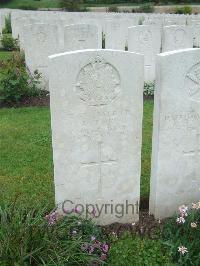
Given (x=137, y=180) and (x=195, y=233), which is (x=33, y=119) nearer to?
(x=137, y=180)

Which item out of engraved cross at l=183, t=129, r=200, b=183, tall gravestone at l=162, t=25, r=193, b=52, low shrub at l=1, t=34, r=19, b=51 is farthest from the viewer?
low shrub at l=1, t=34, r=19, b=51

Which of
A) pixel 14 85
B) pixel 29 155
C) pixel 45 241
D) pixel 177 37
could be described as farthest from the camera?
pixel 177 37

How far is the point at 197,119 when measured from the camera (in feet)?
12.9

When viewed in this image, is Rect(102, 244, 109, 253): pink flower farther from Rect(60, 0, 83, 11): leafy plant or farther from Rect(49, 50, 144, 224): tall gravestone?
Rect(60, 0, 83, 11): leafy plant

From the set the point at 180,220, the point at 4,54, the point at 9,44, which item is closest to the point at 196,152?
the point at 180,220

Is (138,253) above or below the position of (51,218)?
below

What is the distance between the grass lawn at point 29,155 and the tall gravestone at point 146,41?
204 cm

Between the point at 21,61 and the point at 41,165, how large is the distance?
5633mm

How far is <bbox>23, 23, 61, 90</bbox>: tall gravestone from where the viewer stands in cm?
916

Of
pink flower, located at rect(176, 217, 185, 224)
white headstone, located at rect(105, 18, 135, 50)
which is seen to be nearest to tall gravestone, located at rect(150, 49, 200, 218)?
pink flower, located at rect(176, 217, 185, 224)

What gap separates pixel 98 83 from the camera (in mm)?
3650

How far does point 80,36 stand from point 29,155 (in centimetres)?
423

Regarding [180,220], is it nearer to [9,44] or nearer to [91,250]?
[91,250]

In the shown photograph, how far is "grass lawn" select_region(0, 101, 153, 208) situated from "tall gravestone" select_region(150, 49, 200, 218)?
1.87 ft
